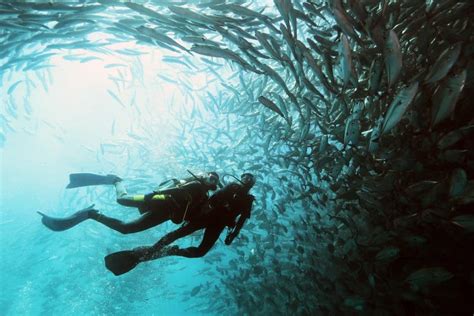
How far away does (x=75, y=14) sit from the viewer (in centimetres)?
551

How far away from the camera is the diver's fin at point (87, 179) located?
7.13 m

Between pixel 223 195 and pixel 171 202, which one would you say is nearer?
pixel 223 195

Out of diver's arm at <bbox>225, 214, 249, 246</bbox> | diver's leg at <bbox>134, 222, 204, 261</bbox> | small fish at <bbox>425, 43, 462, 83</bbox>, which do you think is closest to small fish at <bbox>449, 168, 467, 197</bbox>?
small fish at <bbox>425, 43, 462, 83</bbox>

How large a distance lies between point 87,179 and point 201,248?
4006 millimetres

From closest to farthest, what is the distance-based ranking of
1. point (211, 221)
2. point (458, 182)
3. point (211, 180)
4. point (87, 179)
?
point (458, 182), point (211, 221), point (211, 180), point (87, 179)

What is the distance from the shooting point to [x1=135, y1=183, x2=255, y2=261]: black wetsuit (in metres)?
4.58

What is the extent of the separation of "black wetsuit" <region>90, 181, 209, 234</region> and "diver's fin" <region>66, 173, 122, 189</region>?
1760 millimetres

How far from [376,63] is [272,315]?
12.0 metres

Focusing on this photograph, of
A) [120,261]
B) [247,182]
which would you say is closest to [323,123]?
[247,182]

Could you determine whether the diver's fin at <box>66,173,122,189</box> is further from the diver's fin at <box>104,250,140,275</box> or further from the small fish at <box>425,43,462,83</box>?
the small fish at <box>425,43,462,83</box>

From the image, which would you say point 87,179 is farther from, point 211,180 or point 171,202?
point 211,180

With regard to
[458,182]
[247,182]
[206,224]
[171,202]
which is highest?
[458,182]

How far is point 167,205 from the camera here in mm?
4969

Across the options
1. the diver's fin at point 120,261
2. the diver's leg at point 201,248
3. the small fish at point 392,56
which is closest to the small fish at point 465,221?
the small fish at point 392,56
